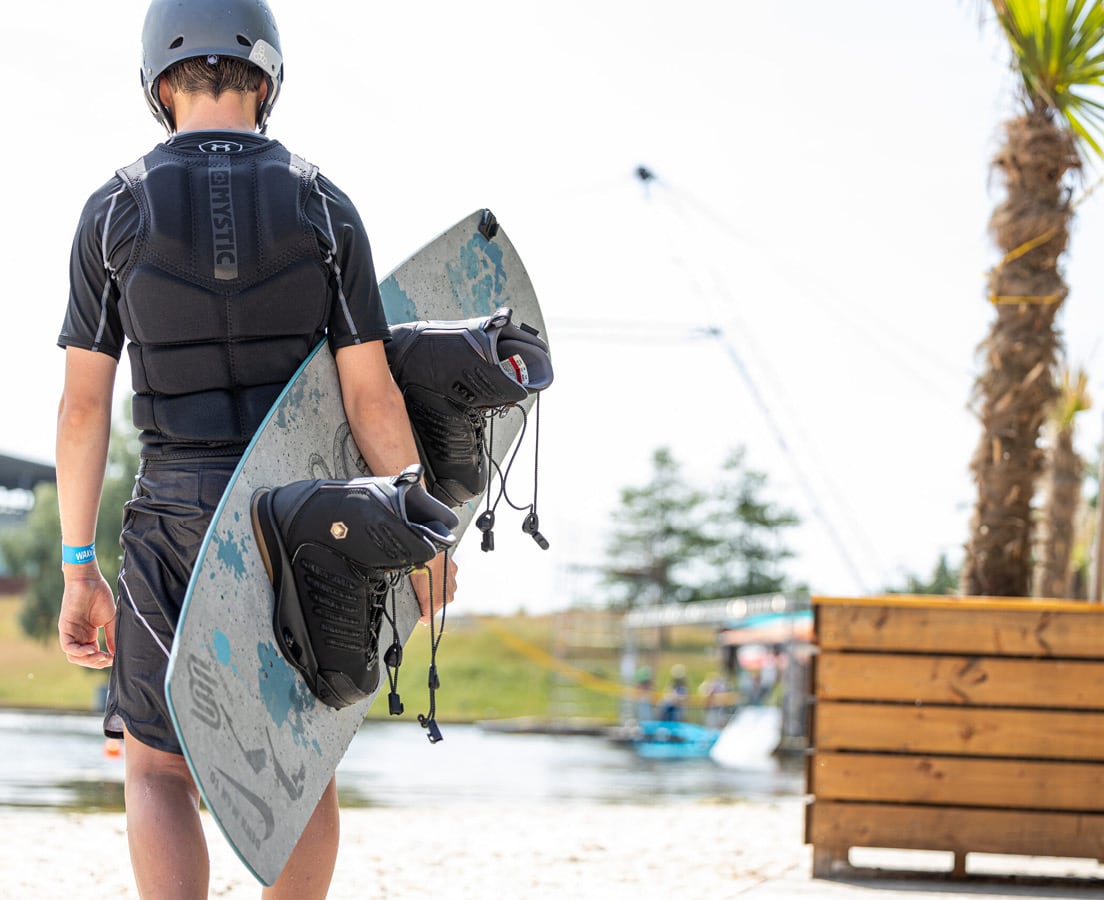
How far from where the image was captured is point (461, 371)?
2166mm

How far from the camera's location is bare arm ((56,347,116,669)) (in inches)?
76.9

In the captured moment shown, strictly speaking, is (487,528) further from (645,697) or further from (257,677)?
(645,697)

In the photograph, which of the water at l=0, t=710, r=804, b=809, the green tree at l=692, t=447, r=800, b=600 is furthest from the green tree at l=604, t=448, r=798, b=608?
the water at l=0, t=710, r=804, b=809

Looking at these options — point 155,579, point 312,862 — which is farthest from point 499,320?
point 312,862

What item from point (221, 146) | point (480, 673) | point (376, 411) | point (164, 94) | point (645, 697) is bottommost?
point (480, 673)

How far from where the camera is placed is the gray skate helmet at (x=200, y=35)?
1.99 meters

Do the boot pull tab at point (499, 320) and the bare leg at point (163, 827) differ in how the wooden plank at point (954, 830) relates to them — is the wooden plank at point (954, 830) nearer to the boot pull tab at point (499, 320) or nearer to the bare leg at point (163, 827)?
the boot pull tab at point (499, 320)

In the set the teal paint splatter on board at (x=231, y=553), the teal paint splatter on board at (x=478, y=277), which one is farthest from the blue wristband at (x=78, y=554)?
the teal paint splatter on board at (x=478, y=277)

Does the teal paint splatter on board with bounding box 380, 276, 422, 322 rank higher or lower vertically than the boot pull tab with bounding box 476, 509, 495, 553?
higher

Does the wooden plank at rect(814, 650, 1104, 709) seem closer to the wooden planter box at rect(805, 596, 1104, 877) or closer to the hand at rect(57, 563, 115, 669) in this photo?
the wooden planter box at rect(805, 596, 1104, 877)

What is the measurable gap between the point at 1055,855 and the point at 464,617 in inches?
1315

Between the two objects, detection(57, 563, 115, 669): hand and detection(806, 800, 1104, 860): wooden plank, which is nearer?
detection(57, 563, 115, 669): hand

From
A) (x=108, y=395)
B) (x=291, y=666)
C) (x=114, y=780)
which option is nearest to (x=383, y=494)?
(x=291, y=666)

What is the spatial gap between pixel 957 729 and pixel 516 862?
1.74 meters
